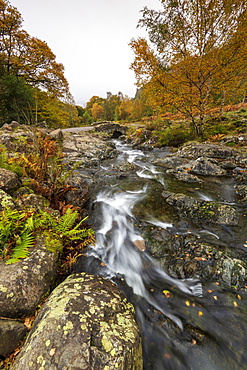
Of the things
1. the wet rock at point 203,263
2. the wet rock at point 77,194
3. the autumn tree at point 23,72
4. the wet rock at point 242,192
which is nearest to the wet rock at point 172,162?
the wet rock at point 242,192

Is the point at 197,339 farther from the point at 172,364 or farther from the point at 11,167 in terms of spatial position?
the point at 11,167

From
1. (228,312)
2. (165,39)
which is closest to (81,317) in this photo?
(228,312)

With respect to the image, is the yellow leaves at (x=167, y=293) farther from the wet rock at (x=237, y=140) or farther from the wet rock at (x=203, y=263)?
the wet rock at (x=237, y=140)

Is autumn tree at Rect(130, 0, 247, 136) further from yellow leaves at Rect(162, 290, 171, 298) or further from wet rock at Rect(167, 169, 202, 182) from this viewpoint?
yellow leaves at Rect(162, 290, 171, 298)

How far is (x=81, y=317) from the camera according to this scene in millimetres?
1842

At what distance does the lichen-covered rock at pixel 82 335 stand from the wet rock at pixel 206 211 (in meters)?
3.15

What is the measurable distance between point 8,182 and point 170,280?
15.1 ft

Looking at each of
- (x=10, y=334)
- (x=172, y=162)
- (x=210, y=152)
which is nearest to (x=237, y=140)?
(x=210, y=152)

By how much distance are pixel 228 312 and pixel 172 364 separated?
1.20 m

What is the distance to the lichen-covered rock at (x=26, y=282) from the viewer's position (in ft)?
6.72

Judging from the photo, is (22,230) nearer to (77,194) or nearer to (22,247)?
(22,247)

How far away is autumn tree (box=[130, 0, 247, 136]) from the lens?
8633 mm

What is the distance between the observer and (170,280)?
9.93 feet

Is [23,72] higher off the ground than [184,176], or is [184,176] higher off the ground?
[23,72]
